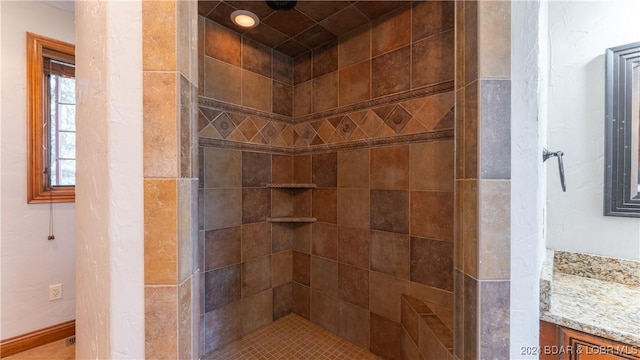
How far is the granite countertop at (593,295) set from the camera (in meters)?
0.78

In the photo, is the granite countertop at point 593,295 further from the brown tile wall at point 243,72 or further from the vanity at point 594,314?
the brown tile wall at point 243,72

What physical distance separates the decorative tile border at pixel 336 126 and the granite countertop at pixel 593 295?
0.77 metres

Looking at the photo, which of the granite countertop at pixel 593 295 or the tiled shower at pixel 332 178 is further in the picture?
the tiled shower at pixel 332 178

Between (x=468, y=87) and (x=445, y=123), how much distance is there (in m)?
0.67

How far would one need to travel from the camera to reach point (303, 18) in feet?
5.17

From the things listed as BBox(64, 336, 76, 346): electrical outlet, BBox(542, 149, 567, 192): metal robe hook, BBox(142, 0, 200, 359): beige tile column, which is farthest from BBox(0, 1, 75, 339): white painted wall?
BBox(542, 149, 567, 192): metal robe hook

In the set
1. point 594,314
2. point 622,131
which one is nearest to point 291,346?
point 594,314

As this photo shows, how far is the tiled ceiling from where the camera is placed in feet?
4.76

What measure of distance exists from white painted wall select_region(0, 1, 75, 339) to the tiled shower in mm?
1112

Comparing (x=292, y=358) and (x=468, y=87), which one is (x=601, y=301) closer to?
(x=468, y=87)

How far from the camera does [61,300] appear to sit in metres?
1.72

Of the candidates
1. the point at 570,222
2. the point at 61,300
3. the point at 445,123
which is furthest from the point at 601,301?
the point at 61,300

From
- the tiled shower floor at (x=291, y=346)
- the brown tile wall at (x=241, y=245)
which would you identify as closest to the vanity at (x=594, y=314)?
the tiled shower floor at (x=291, y=346)

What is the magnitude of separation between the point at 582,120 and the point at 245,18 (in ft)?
6.09
